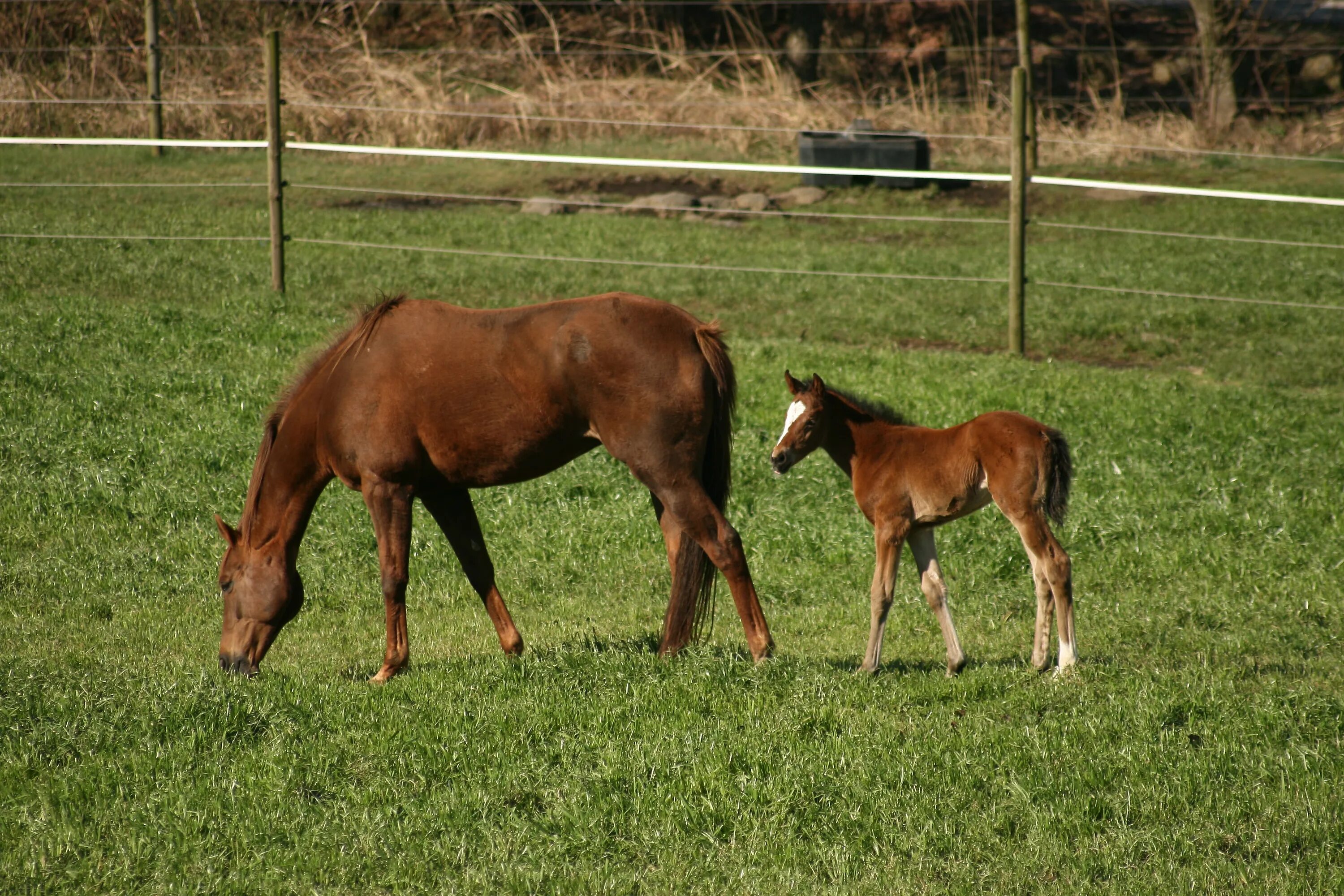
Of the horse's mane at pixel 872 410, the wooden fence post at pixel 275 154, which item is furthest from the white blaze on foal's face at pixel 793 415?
the wooden fence post at pixel 275 154

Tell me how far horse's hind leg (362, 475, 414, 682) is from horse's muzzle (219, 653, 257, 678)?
0.60m

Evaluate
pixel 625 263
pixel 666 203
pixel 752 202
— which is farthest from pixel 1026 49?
pixel 625 263

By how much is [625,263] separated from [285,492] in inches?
308

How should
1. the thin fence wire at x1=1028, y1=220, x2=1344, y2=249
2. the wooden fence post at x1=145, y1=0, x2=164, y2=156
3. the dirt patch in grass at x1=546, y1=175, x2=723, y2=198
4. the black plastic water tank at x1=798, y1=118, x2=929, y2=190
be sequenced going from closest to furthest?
the thin fence wire at x1=1028, y1=220, x2=1344, y2=249 < the black plastic water tank at x1=798, y1=118, x2=929, y2=190 < the wooden fence post at x1=145, y1=0, x2=164, y2=156 < the dirt patch in grass at x1=546, y1=175, x2=723, y2=198

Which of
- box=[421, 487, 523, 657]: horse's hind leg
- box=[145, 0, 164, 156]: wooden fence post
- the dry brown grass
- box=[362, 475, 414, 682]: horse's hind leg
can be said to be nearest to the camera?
box=[362, 475, 414, 682]: horse's hind leg

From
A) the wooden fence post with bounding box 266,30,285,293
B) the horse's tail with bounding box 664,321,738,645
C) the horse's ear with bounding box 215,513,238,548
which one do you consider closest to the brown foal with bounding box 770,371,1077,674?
the horse's tail with bounding box 664,321,738,645

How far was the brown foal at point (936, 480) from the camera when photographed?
238 inches

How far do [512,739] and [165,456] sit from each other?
552 cm

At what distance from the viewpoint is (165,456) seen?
32.3 feet

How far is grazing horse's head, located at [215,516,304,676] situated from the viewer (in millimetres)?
6570

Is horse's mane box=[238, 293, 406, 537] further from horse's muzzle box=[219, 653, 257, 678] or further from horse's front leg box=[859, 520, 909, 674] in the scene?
horse's front leg box=[859, 520, 909, 674]

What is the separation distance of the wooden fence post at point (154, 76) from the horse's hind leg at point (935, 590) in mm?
15791

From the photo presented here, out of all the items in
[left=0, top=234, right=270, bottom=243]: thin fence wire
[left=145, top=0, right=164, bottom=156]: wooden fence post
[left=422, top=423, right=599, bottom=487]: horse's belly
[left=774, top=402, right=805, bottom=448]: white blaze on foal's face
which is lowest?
[left=0, top=234, right=270, bottom=243]: thin fence wire

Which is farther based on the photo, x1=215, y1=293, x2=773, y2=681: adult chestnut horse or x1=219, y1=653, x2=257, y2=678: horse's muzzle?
x1=219, y1=653, x2=257, y2=678: horse's muzzle
